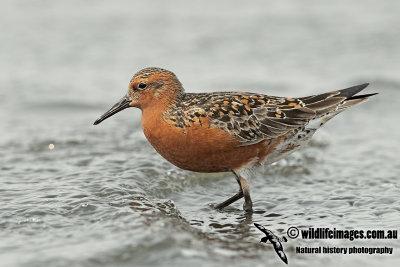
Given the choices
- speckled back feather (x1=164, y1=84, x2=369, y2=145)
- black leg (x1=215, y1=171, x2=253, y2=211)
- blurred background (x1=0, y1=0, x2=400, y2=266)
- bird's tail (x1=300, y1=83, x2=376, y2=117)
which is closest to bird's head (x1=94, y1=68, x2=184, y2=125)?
speckled back feather (x1=164, y1=84, x2=369, y2=145)

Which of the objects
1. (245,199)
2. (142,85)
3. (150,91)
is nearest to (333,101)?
(245,199)

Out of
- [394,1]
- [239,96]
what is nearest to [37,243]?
[239,96]

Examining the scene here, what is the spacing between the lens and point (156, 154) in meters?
11.4

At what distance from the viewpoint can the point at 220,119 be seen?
28.9 ft

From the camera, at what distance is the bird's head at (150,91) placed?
909 centimetres

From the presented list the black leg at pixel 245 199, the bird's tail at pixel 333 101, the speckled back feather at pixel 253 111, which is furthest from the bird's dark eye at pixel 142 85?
the bird's tail at pixel 333 101

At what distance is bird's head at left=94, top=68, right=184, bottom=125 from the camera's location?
29.8 ft

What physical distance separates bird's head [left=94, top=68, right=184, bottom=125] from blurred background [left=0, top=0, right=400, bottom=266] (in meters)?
1.31

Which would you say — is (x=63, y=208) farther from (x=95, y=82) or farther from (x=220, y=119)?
(x=95, y=82)

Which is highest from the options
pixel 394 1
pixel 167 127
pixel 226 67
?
pixel 394 1

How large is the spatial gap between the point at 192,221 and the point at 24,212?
220cm

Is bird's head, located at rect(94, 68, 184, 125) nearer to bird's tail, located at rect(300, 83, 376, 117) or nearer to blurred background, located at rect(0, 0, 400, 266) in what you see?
blurred background, located at rect(0, 0, 400, 266)

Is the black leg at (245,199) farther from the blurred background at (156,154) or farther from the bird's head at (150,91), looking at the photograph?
the bird's head at (150,91)

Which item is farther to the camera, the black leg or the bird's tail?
the bird's tail
